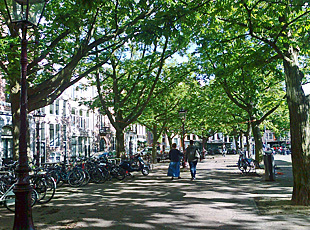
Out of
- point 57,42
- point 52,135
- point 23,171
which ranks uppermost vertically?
point 57,42

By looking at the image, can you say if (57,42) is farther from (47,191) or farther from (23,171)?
(23,171)

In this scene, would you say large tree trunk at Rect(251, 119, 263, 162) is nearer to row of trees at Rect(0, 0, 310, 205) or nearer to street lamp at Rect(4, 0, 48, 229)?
row of trees at Rect(0, 0, 310, 205)

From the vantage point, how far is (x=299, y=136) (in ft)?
25.5

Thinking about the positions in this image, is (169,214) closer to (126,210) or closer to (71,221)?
(126,210)

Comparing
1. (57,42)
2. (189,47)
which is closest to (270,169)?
(189,47)

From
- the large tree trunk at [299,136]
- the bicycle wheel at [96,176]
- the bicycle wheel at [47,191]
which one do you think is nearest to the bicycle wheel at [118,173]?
the bicycle wheel at [96,176]

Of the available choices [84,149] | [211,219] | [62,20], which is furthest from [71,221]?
[84,149]

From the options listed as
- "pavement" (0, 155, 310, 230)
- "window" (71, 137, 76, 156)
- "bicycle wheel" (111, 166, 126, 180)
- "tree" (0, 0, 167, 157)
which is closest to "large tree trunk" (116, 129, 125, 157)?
"bicycle wheel" (111, 166, 126, 180)

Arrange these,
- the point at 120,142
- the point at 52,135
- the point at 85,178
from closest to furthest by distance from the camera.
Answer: the point at 85,178 → the point at 120,142 → the point at 52,135

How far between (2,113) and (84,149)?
18867 millimetres

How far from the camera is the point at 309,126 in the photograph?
310 inches

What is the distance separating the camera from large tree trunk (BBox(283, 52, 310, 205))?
7688 mm

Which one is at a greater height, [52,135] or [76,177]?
[52,135]

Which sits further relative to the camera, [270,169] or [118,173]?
[118,173]
